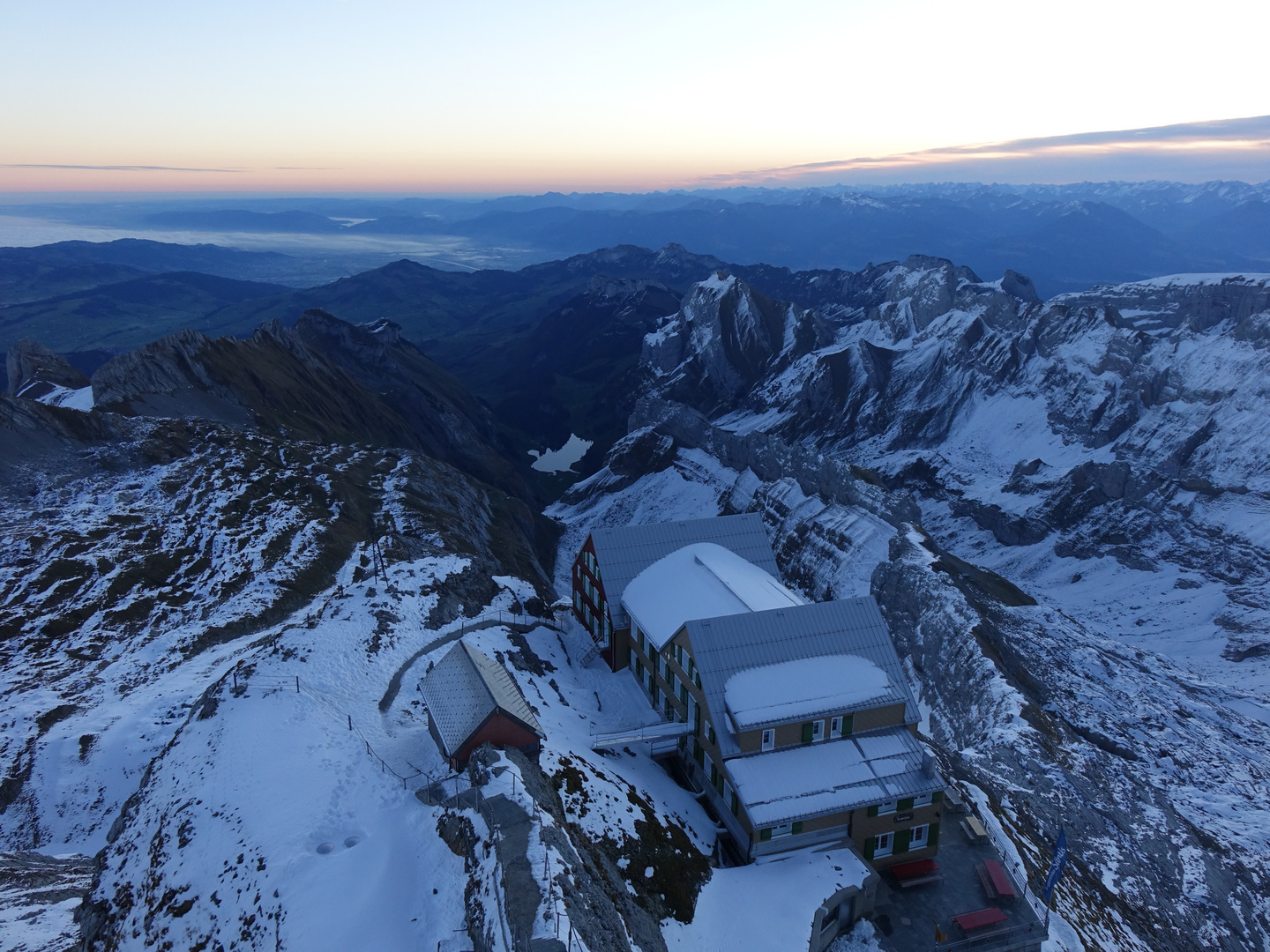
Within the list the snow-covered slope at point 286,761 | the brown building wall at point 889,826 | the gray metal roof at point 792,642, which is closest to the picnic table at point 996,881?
the brown building wall at point 889,826

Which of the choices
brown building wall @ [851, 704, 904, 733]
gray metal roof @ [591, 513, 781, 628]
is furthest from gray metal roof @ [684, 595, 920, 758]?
gray metal roof @ [591, 513, 781, 628]

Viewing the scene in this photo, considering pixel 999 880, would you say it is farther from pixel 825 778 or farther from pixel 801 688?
pixel 801 688

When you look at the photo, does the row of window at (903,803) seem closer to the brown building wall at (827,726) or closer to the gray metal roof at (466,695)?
the brown building wall at (827,726)

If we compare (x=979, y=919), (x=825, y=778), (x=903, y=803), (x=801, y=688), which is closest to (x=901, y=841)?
(x=903, y=803)

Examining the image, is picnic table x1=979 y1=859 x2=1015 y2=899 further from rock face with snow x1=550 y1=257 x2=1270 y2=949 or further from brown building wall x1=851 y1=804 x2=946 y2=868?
rock face with snow x1=550 y1=257 x2=1270 y2=949

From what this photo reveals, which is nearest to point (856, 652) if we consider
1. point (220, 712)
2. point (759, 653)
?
point (759, 653)
